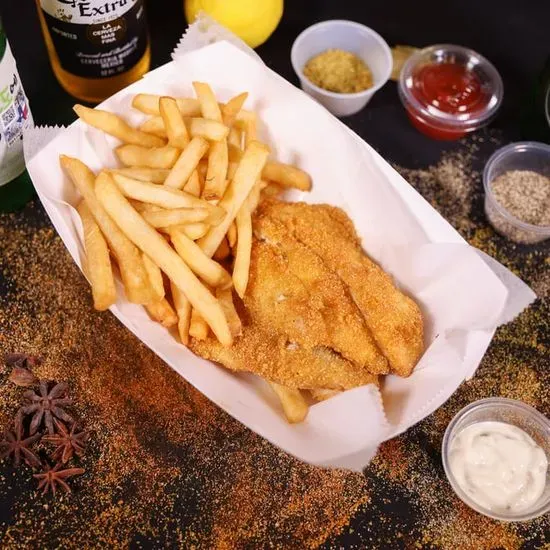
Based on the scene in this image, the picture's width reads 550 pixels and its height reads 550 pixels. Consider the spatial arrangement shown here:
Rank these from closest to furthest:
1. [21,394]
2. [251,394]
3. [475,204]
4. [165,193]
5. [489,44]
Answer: [165,193]
[251,394]
[21,394]
[475,204]
[489,44]

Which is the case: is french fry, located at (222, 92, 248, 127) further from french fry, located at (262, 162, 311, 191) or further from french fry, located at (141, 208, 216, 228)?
french fry, located at (141, 208, 216, 228)

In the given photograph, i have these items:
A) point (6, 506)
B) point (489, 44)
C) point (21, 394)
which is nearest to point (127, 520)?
point (6, 506)

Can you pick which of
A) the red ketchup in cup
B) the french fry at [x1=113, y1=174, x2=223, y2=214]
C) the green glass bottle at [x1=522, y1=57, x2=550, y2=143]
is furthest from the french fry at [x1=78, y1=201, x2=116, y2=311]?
the green glass bottle at [x1=522, y1=57, x2=550, y2=143]

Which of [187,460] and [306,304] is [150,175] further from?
[187,460]

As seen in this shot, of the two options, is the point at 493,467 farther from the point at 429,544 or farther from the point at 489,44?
the point at 489,44

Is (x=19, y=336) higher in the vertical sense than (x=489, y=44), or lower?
lower

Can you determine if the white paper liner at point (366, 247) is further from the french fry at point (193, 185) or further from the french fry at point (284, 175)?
the french fry at point (193, 185)

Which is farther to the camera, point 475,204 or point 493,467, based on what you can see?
point 475,204

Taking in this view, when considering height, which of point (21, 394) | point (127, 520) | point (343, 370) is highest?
point (343, 370)
